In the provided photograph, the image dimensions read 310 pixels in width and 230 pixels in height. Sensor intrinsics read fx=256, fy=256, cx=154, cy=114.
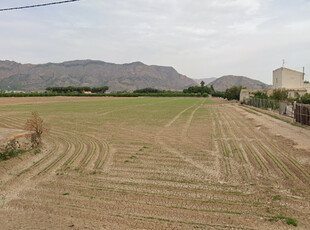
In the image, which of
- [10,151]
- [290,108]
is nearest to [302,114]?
[290,108]

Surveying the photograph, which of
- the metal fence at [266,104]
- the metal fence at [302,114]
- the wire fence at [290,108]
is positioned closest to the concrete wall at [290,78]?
the wire fence at [290,108]

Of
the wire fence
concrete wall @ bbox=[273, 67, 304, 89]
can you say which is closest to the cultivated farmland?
the wire fence

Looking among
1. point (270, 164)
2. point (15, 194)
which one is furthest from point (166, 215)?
point (270, 164)

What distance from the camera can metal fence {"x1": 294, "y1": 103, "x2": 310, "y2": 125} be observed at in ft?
61.5

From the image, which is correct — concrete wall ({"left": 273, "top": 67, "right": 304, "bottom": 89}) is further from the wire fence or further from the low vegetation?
the low vegetation

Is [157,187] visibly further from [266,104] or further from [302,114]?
[266,104]

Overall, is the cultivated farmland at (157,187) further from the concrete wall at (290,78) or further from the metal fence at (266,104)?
the concrete wall at (290,78)

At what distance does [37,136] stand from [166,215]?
7.75 m

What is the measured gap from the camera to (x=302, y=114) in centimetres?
1950

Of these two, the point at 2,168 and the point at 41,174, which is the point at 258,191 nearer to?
the point at 41,174

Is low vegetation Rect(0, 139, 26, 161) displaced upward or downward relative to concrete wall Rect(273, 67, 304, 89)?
downward

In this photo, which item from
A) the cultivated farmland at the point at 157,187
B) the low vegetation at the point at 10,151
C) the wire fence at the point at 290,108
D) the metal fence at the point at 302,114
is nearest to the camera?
the cultivated farmland at the point at 157,187

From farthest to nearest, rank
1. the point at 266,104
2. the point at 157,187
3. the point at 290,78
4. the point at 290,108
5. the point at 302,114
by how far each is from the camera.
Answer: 1. the point at 290,78
2. the point at 266,104
3. the point at 290,108
4. the point at 302,114
5. the point at 157,187

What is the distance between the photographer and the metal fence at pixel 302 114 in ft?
61.5
